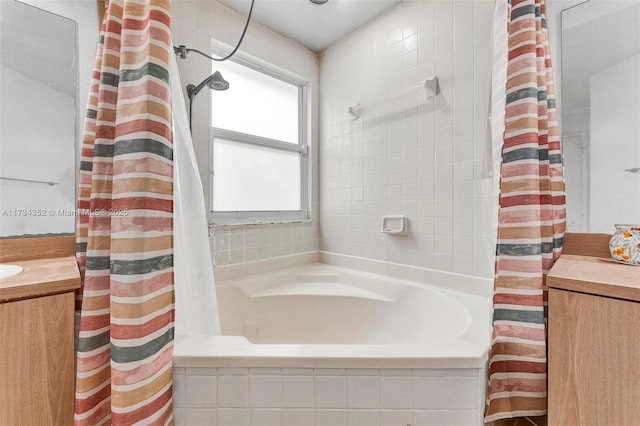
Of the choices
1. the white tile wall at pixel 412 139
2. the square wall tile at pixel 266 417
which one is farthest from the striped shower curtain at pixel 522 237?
the square wall tile at pixel 266 417

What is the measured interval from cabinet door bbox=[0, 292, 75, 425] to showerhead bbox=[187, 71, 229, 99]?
3.66ft

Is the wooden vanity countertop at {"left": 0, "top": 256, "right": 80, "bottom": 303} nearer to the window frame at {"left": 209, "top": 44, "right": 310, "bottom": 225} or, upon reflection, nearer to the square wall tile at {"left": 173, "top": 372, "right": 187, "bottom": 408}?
the square wall tile at {"left": 173, "top": 372, "right": 187, "bottom": 408}

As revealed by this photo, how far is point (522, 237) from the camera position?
869mm

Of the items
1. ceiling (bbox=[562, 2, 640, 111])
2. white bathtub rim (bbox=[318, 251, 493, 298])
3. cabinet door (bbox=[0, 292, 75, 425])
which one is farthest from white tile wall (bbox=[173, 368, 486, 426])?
ceiling (bbox=[562, 2, 640, 111])

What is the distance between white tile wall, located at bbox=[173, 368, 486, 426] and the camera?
79 centimetres

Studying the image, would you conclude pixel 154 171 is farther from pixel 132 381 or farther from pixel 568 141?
pixel 568 141

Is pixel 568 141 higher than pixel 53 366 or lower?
higher

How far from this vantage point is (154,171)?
30.0 inches

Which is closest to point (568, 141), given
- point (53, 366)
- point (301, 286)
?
point (301, 286)

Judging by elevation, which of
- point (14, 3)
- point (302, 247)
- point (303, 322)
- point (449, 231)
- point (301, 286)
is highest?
point (14, 3)

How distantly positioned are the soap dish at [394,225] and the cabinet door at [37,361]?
1446 mm

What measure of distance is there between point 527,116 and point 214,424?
1.34m

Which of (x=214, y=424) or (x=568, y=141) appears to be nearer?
(x=214, y=424)

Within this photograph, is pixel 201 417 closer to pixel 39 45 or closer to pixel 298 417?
pixel 298 417
